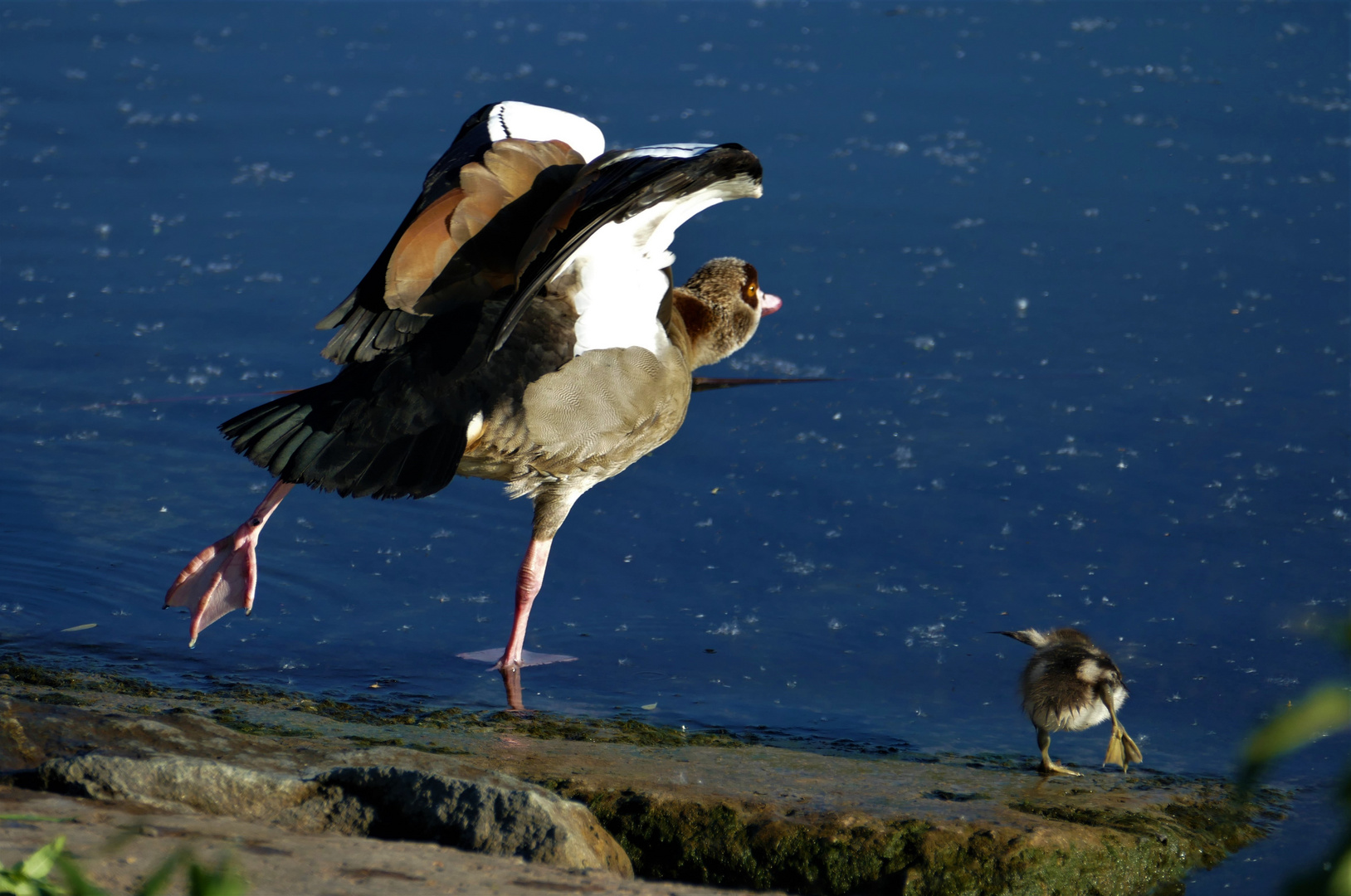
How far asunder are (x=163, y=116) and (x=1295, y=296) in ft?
23.6

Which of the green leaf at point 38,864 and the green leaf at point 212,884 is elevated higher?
the green leaf at point 212,884

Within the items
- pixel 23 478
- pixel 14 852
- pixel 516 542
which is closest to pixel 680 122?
pixel 516 542

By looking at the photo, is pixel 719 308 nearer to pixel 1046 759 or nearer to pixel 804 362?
pixel 804 362

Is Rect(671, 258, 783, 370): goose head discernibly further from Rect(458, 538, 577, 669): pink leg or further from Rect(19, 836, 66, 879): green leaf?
Rect(19, 836, 66, 879): green leaf

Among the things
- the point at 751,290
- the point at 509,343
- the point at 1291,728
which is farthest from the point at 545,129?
the point at 1291,728

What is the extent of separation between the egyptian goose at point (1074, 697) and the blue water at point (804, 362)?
28cm

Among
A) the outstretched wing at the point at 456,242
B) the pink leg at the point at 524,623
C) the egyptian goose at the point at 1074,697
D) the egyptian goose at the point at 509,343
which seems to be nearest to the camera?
the egyptian goose at the point at 1074,697

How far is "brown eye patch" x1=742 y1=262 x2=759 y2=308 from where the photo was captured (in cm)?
591

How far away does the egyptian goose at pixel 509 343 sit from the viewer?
373cm

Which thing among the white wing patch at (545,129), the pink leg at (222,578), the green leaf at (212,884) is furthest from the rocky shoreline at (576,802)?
the white wing patch at (545,129)

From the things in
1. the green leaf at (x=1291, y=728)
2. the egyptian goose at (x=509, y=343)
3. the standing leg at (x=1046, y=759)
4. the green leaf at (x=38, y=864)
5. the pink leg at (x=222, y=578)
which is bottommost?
the green leaf at (x=38, y=864)

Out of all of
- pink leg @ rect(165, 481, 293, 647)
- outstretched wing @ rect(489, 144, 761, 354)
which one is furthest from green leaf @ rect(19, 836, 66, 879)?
pink leg @ rect(165, 481, 293, 647)

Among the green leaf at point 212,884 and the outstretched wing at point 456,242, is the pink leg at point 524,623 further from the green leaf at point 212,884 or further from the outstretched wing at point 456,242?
the green leaf at point 212,884

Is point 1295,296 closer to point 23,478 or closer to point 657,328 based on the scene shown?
point 657,328
